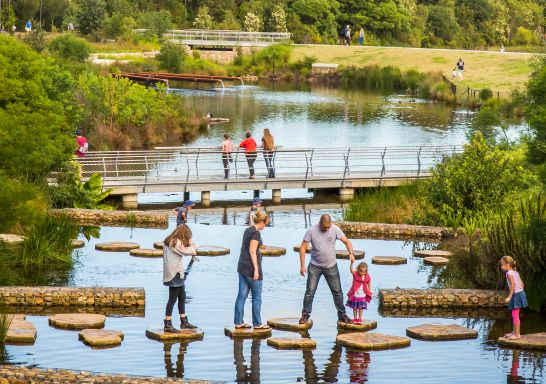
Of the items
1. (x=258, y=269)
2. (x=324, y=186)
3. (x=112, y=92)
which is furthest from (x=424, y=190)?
(x=112, y=92)

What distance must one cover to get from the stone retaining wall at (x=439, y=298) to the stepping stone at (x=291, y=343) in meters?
3.50

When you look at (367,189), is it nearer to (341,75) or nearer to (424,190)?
(424,190)

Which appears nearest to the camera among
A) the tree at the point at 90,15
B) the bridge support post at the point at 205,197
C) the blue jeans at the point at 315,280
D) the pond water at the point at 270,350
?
the pond water at the point at 270,350

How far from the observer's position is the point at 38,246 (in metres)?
25.7

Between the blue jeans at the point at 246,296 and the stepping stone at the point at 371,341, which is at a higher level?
the blue jeans at the point at 246,296

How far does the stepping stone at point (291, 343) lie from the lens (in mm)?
19375

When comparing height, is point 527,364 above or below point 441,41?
below

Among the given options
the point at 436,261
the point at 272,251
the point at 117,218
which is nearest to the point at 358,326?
the point at 436,261

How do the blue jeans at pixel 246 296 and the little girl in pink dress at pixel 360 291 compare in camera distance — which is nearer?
the blue jeans at pixel 246 296

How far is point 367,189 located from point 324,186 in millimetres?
1619

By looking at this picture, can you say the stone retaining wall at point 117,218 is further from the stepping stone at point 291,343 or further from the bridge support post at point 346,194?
the stepping stone at point 291,343

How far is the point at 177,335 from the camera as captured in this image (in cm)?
1969

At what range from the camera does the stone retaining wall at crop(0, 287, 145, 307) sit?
21.9 m

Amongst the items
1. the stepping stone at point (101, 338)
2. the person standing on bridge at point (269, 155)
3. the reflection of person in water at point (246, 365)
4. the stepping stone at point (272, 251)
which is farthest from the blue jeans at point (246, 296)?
the person standing on bridge at point (269, 155)
